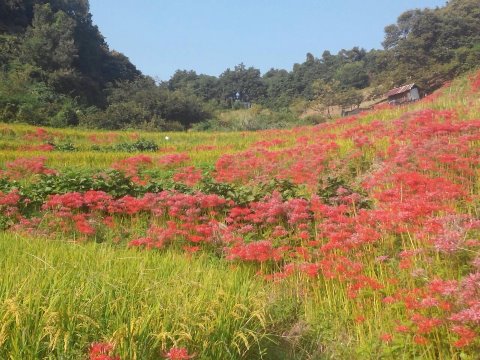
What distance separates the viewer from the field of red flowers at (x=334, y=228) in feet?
11.4

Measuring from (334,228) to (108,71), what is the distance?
44.8 metres

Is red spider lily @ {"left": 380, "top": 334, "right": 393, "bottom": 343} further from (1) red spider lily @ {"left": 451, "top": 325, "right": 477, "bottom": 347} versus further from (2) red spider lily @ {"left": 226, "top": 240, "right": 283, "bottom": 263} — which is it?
(2) red spider lily @ {"left": 226, "top": 240, "right": 283, "bottom": 263}

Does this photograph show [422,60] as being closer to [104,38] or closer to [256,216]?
[104,38]

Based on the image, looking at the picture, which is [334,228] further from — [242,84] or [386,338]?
[242,84]

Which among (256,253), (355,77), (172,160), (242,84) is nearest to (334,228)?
(256,253)

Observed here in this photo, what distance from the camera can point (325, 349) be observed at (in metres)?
3.59

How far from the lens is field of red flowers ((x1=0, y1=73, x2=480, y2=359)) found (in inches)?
137

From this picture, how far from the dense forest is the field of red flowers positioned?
18877 millimetres

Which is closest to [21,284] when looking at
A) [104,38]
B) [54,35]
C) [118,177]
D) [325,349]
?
[325,349]

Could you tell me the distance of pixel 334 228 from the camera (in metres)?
5.22

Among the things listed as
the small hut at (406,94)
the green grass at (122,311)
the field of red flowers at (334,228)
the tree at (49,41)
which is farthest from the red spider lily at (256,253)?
the tree at (49,41)

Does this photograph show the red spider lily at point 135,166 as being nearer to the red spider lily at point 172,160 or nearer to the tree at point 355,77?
the red spider lily at point 172,160

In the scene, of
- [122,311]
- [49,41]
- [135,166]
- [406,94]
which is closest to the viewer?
[122,311]

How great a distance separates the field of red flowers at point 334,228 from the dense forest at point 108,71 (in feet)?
61.9
